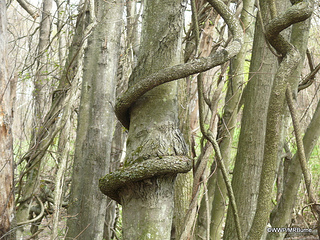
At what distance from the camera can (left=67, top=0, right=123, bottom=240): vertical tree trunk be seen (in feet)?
10.7

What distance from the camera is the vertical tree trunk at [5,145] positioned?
2.86m

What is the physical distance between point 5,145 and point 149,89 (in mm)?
1922

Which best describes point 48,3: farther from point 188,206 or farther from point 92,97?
point 188,206

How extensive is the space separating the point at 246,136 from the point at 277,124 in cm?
167

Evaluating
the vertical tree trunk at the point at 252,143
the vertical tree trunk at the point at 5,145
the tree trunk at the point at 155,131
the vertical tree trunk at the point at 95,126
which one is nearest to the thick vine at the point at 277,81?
the tree trunk at the point at 155,131

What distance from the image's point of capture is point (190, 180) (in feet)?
7.89

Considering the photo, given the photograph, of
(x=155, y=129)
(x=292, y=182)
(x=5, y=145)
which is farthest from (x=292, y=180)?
(x=155, y=129)

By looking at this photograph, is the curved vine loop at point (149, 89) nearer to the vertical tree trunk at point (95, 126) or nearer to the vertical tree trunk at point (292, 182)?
the vertical tree trunk at point (95, 126)

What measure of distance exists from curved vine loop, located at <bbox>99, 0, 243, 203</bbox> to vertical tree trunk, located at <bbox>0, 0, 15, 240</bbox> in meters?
1.74

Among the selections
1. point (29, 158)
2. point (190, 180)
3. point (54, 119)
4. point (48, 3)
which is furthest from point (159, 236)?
point (48, 3)

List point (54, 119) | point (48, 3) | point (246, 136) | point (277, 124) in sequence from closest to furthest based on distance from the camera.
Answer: point (277, 124), point (246, 136), point (54, 119), point (48, 3)

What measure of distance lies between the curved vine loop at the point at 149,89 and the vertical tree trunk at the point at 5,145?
174 cm

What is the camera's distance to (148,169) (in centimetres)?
129

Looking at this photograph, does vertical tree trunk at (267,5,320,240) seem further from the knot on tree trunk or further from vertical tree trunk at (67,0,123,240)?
the knot on tree trunk
